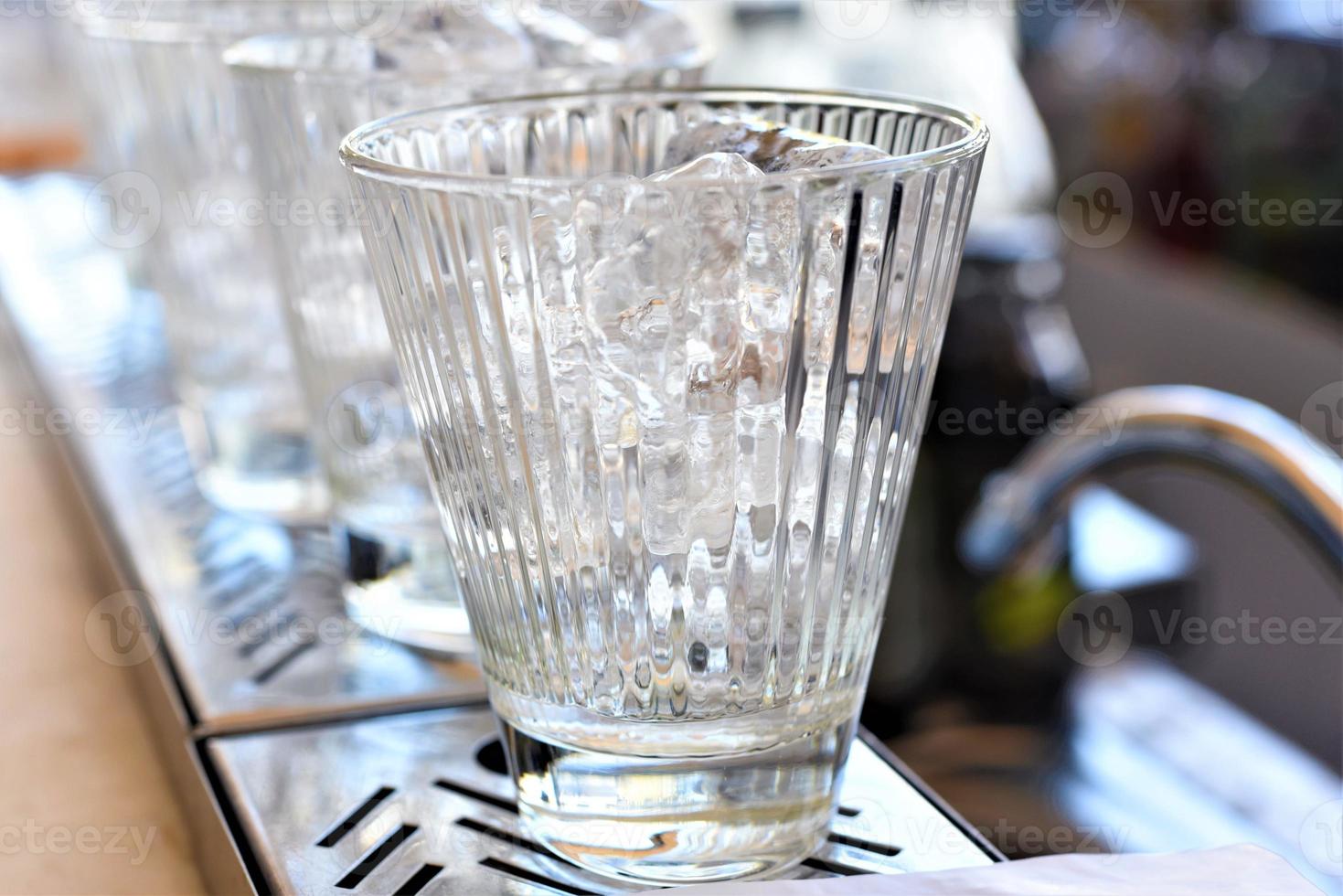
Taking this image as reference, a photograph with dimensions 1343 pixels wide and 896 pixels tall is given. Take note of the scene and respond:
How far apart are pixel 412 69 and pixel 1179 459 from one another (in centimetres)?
37

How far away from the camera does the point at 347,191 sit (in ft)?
1.26

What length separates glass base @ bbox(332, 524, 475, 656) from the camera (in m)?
0.40

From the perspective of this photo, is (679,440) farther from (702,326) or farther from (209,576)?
(209,576)

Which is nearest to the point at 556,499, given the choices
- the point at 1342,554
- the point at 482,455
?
the point at 482,455

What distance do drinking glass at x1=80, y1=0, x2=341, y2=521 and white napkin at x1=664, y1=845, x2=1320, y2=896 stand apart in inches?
11.1

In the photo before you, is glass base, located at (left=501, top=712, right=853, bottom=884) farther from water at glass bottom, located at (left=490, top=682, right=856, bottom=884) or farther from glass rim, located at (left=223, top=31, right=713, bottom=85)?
glass rim, located at (left=223, top=31, right=713, bottom=85)

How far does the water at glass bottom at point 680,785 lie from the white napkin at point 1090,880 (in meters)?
0.02

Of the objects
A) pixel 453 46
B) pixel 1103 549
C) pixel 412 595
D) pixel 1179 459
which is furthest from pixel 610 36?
pixel 1103 549

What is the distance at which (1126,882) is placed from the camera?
271mm

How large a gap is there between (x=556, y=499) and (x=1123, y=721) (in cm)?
107

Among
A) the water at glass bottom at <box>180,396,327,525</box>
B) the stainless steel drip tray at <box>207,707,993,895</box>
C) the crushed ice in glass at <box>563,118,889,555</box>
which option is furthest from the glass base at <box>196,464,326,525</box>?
the crushed ice in glass at <box>563,118,889,555</box>

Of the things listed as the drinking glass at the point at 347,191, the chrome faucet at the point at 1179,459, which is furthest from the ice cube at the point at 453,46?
the chrome faucet at the point at 1179,459

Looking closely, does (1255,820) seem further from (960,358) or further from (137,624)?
(137,624)

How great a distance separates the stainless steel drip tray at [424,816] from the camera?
11.8 inches
